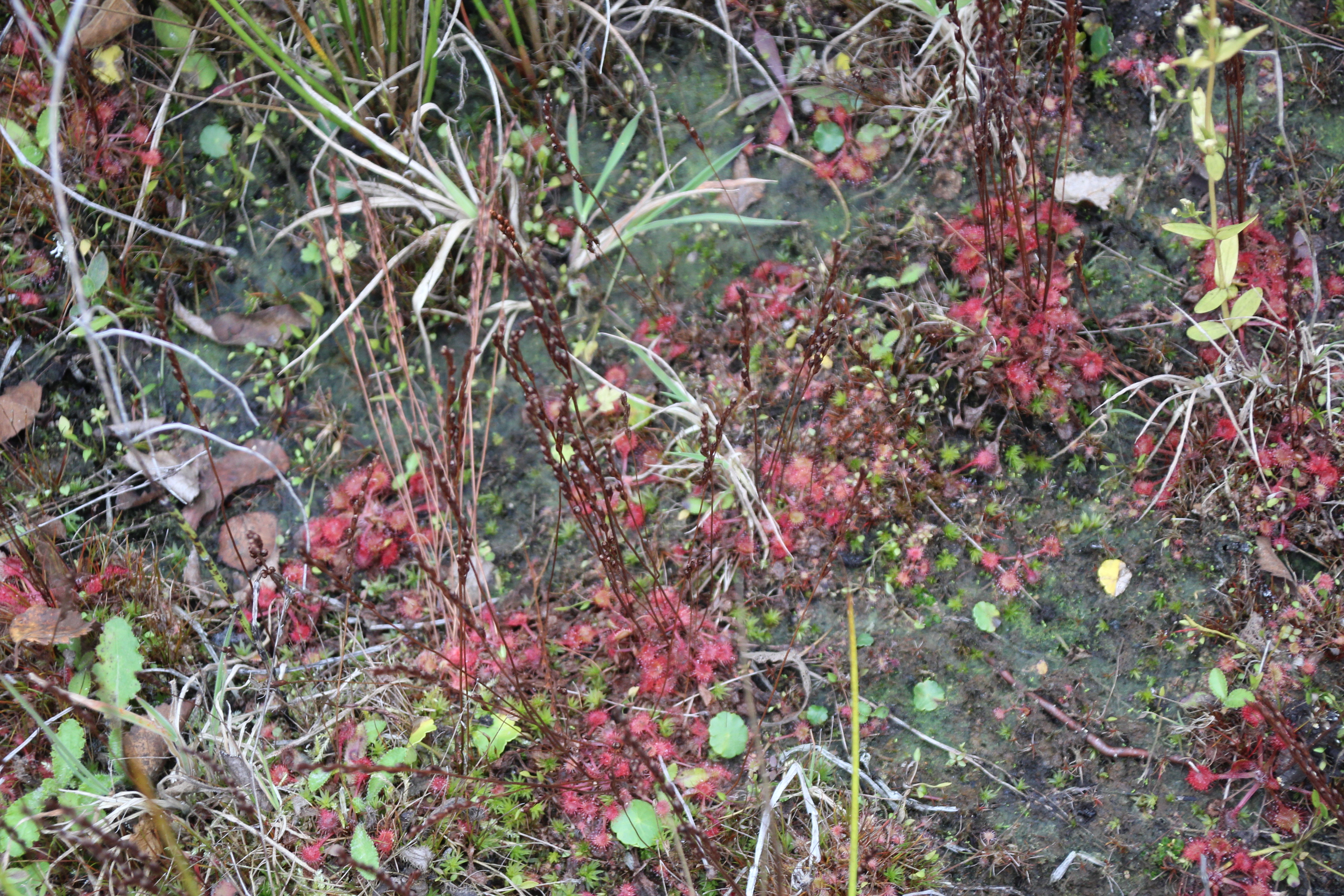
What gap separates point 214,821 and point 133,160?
221cm

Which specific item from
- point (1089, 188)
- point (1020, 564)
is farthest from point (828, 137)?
point (1020, 564)

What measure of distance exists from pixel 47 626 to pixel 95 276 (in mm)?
1197

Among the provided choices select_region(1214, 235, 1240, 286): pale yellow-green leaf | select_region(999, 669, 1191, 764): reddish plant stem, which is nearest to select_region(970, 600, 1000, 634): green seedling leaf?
select_region(999, 669, 1191, 764): reddish plant stem

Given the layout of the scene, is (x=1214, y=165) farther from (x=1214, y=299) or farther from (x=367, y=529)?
(x=367, y=529)

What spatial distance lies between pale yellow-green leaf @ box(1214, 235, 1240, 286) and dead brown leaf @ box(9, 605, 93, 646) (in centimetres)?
313

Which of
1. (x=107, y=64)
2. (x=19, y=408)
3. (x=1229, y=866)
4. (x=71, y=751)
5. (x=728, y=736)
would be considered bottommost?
(x=1229, y=866)

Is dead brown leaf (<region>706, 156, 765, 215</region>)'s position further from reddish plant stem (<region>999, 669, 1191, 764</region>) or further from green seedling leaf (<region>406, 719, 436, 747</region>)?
green seedling leaf (<region>406, 719, 436, 747</region>)

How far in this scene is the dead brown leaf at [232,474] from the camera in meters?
2.78

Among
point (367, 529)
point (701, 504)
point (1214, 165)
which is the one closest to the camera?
point (1214, 165)

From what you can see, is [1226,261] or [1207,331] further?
[1207,331]

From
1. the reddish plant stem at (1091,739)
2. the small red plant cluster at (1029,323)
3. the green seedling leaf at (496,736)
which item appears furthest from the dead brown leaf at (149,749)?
the small red plant cluster at (1029,323)

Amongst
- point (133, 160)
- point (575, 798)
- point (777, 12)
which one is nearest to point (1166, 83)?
point (777, 12)

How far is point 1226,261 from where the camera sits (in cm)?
221

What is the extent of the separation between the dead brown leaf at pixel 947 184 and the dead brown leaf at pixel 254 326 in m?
2.13
